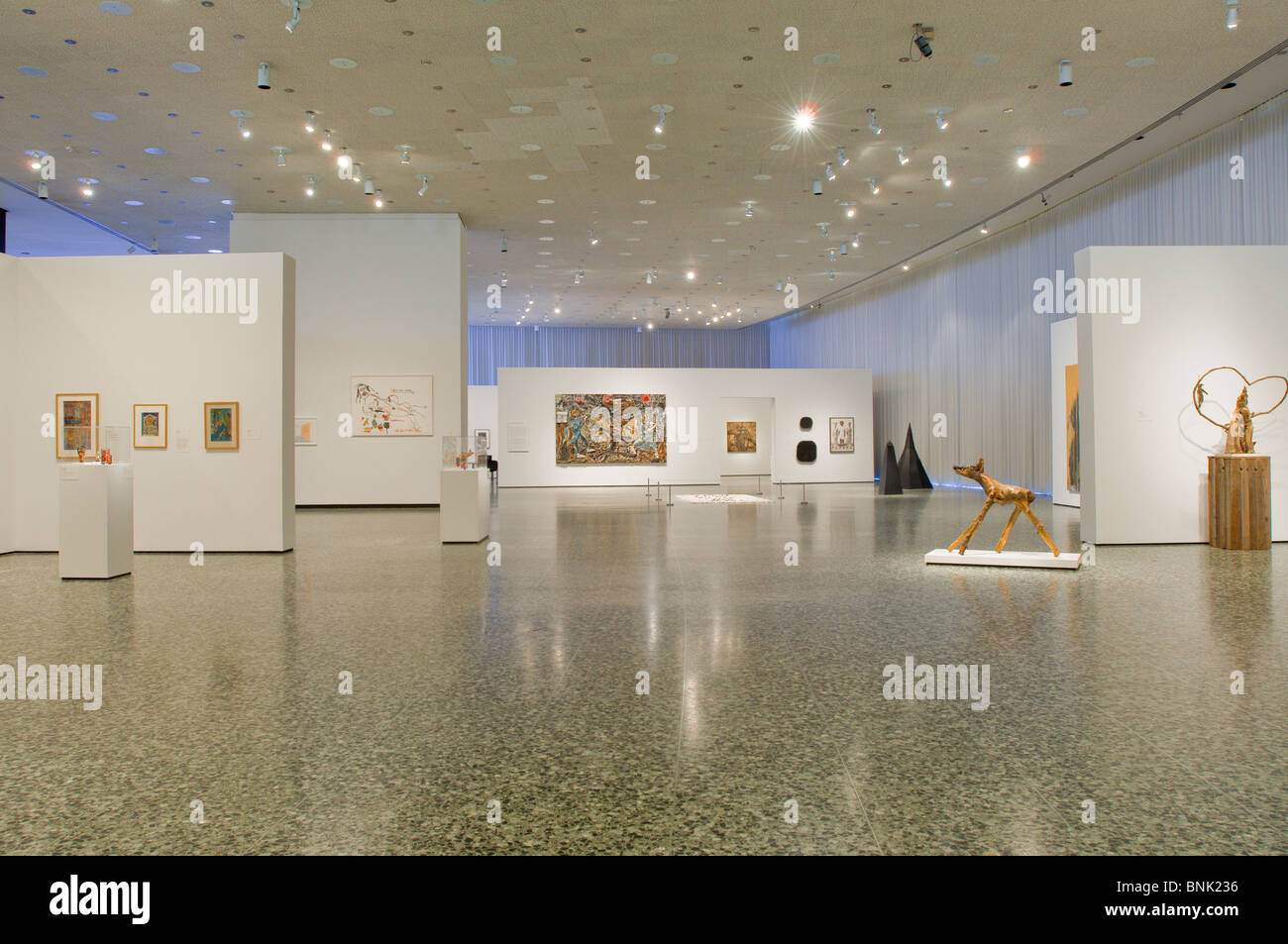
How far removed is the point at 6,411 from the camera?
12836 mm

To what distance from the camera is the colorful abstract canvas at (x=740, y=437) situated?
1521 inches

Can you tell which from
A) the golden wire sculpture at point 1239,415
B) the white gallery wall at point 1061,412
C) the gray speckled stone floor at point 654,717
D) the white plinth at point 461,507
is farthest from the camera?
the white gallery wall at point 1061,412

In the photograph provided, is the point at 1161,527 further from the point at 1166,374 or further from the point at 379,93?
the point at 379,93

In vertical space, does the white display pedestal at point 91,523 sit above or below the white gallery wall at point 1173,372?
below

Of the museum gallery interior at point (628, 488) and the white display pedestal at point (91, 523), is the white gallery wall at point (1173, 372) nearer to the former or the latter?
the museum gallery interior at point (628, 488)

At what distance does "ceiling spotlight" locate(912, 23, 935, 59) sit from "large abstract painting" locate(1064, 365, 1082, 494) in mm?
9645

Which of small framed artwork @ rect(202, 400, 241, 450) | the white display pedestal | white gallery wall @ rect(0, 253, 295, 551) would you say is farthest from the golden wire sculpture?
Result: the white display pedestal

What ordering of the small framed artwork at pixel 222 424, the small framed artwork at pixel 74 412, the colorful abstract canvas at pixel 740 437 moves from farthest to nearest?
the colorful abstract canvas at pixel 740 437
the small framed artwork at pixel 222 424
the small framed artwork at pixel 74 412

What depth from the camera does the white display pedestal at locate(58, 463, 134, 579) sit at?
10.2m

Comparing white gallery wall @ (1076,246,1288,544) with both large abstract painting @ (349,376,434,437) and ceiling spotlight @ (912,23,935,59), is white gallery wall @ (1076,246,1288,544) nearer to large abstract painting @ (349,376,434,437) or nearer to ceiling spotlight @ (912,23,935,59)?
ceiling spotlight @ (912,23,935,59)

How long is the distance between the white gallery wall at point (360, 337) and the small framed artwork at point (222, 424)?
304 inches

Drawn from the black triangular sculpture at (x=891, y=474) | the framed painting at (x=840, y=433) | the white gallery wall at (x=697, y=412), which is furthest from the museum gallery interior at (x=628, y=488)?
the framed painting at (x=840, y=433)

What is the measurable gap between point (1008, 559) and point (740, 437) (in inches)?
1113
